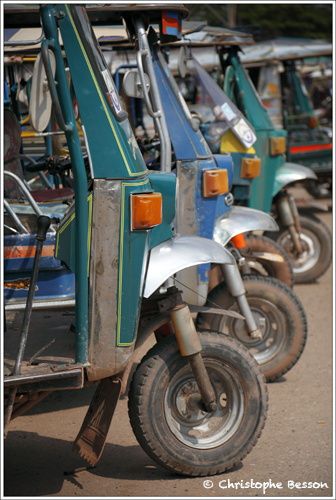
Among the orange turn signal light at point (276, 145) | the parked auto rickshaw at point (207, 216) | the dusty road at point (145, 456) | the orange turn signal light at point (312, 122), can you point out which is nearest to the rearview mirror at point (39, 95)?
the parked auto rickshaw at point (207, 216)

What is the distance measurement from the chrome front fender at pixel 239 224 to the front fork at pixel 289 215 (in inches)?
97.2

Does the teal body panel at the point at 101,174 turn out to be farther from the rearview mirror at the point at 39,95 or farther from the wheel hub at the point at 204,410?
the wheel hub at the point at 204,410

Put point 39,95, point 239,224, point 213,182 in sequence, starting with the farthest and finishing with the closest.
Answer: point 239,224, point 213,182, point 39,95

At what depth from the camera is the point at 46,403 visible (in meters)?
6.00

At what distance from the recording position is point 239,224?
6145 millimetres

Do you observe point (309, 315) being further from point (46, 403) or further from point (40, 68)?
point (40, 68)

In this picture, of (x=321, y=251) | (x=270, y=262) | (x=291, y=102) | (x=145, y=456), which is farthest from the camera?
(x=291, y=102)

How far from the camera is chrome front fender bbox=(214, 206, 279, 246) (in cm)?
604

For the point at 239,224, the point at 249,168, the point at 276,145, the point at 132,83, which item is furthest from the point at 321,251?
the point at 132,83

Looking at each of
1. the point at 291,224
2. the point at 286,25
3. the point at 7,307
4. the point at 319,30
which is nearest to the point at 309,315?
the point at 291,224

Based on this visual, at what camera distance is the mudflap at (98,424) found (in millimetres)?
4352

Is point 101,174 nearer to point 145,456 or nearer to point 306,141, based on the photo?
point 145,456

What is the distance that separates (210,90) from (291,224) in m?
1.93

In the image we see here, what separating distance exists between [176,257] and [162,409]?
69 centimetres
